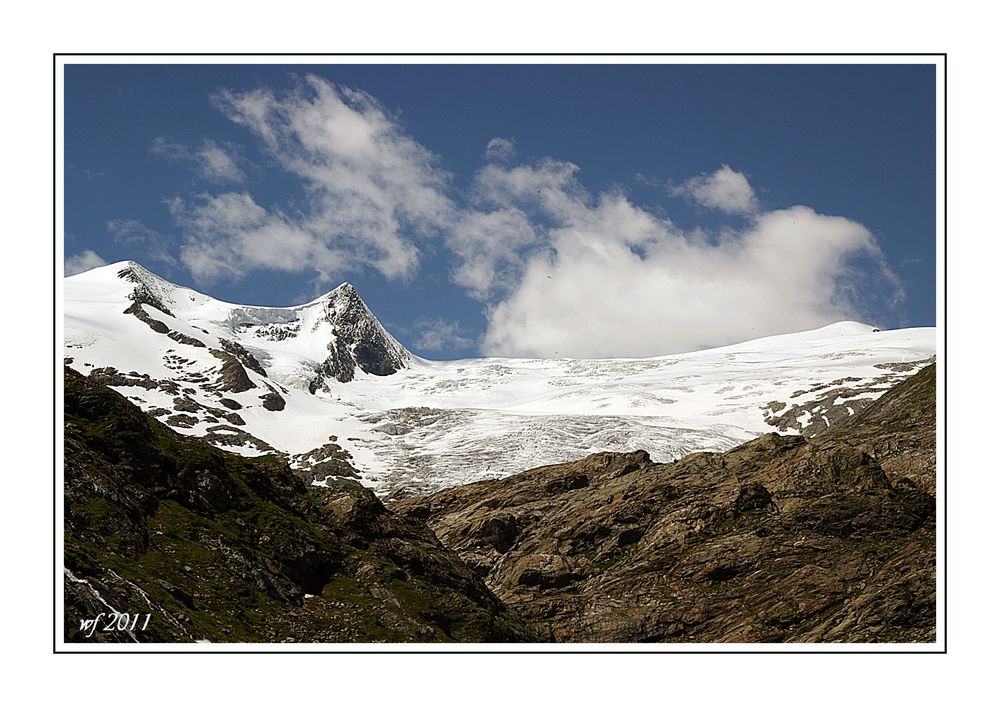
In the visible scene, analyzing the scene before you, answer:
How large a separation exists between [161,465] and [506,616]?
20857 mm

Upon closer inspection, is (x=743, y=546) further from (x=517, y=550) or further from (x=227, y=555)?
(x=227, y=555)

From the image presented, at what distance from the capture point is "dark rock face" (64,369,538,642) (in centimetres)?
4228

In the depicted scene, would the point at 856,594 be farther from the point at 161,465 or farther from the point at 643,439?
the point at 643,439

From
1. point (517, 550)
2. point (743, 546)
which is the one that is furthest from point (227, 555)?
point (517, 550)

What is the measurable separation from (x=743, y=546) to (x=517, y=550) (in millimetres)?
22856

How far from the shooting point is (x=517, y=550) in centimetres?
8381

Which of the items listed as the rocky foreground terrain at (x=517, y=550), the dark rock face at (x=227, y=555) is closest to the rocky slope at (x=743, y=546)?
the rocky foreground terrain at (x=517, y=550)

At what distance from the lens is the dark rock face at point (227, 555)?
139ft

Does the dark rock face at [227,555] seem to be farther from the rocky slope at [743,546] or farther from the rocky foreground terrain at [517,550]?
the rocky slope at [743,546]

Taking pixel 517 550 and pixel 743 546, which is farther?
pixel 517 550

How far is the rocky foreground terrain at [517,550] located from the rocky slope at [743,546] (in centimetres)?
17

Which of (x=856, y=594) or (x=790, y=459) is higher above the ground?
(x=790, y=459)
